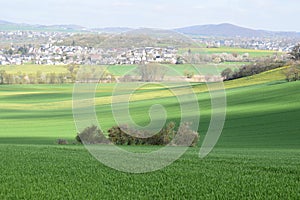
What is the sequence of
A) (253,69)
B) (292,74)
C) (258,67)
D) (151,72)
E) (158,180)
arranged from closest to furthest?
(158,180)
(151,72)
(292,74)
(253,69)
(258,67)

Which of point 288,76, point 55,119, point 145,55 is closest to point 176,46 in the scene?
point 145,55

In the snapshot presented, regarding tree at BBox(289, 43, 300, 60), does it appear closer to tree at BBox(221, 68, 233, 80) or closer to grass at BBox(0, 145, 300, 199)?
tree at BBox(221, 68, 233, 80)

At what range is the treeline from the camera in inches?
3652

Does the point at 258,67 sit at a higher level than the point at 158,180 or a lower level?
lower

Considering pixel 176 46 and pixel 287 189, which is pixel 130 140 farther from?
pixel 287 189

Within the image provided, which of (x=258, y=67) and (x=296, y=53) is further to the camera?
(x=258, y=67)

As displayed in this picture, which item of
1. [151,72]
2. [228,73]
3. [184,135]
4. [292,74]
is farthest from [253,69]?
[184,135]

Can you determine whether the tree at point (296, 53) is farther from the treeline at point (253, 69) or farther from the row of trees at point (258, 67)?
the treeline at point (253, 69)

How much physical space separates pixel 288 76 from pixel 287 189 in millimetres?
63789

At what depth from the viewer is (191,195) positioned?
1180 cm

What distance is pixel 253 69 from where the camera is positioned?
9706 cm

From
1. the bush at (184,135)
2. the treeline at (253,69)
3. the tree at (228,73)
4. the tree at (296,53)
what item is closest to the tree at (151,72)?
the bush at (184,135)

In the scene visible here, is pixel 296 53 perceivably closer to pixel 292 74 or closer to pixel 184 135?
pixel 292 74

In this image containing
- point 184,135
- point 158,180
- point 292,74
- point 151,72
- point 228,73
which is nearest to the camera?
point 158,180
